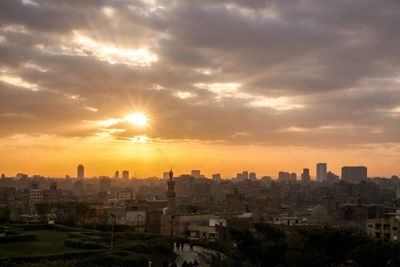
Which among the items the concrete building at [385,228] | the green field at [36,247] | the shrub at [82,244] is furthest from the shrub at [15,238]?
the concrete building at [385,228]

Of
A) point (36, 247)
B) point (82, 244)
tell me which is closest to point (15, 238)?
point (36, 247)

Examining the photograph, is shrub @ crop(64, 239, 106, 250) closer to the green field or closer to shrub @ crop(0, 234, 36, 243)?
the green field

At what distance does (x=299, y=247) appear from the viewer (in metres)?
27.1

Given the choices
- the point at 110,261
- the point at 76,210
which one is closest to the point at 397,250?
the point at 110,261

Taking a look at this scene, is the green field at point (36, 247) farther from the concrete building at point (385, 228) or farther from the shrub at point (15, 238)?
the concrete building at point (385, 228)

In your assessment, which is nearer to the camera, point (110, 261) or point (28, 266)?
point (28, 266)

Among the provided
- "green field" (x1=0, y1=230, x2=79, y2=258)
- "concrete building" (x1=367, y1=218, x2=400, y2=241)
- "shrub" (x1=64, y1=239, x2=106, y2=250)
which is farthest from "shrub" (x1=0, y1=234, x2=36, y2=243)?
"concrete building" (x1=367, y1=218, x2=400, y2=241)

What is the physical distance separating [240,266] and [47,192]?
15062 cm

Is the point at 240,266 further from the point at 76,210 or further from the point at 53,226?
the point at 76,210

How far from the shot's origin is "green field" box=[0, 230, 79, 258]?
95.5 feet

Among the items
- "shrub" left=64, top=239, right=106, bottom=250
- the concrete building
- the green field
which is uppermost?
"shrub" left=64, top=239, right=106, bottom=250

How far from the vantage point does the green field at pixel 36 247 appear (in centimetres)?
2909

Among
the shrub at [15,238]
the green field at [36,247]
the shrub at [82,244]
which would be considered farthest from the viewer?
the shrub at [15,238]

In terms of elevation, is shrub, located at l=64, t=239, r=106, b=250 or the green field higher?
shrub, located at l=64, t=239, r=106, b=250
